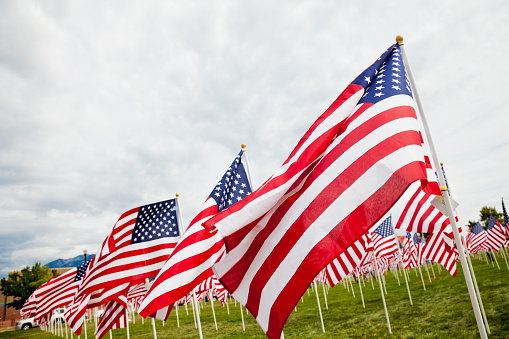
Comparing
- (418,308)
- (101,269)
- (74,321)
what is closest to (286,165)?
Result: (101,269)

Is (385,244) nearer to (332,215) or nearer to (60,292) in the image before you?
(332,215)

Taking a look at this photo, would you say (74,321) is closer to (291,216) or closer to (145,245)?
(145,245)

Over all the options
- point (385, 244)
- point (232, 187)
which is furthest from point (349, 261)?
point (232, 187)

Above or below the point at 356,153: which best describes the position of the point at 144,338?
below

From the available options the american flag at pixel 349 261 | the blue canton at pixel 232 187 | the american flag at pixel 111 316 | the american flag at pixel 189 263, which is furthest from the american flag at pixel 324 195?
the american flag at pixel 349 261

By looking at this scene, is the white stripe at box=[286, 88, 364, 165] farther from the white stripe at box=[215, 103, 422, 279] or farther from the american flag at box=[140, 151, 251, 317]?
the american flag at box=[140, 151, 251, 317]

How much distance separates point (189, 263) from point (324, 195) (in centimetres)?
291

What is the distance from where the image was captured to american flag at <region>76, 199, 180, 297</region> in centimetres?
862

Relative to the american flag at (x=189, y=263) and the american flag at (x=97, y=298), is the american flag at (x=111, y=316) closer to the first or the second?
the american flag at (x=97, y=298)

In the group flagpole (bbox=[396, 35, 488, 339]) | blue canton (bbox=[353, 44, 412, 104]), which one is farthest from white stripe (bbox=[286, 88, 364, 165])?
flagpole (bbox=[396, 35, 488, 339])

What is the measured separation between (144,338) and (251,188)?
769 inches

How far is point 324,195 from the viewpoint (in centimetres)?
409

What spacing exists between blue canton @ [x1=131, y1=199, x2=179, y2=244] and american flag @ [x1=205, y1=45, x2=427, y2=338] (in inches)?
189

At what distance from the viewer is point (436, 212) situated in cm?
731
